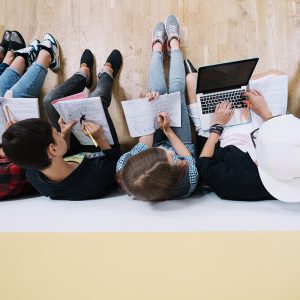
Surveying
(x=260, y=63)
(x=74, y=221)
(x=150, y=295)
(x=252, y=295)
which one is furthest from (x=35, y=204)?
(x=260, y=63)

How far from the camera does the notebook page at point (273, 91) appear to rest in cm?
144

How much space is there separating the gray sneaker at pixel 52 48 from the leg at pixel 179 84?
750 mm

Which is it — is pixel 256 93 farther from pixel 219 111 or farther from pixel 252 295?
pixel 252 295

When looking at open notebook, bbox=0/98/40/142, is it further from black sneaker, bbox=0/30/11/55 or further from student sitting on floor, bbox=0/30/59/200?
black sneaker, bbox=0/30/11/55

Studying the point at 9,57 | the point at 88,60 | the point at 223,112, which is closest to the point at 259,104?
the point at 223,112

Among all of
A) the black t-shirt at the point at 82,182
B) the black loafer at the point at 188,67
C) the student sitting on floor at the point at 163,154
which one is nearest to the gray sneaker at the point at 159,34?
the student sitting on floor at the point at 163,154

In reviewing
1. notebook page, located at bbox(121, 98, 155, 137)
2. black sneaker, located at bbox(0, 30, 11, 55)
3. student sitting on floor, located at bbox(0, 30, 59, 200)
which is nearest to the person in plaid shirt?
student sitting on floor, located at bbox(0, 30, 59, 200)

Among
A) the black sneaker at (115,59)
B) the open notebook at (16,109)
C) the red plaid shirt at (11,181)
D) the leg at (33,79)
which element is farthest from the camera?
the black sneaker at (115,59)

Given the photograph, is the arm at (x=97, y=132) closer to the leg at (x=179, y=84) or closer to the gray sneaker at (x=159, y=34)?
the leg at (x=179, y=84)

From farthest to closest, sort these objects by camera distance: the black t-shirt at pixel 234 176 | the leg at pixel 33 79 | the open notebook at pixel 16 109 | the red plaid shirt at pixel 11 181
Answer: the leg at pixel 33 79
the open notebook at pixel 16 109
the red plaid shirt at pixel 11 181
the black t-shirt at pixel 234 176

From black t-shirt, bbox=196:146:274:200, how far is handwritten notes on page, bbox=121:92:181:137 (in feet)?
1.21

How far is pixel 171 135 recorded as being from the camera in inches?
58.6

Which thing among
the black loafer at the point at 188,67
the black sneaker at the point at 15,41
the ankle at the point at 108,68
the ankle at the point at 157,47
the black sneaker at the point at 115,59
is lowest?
the black loafer at the point at 188,67

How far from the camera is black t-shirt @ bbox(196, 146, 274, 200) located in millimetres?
1146
